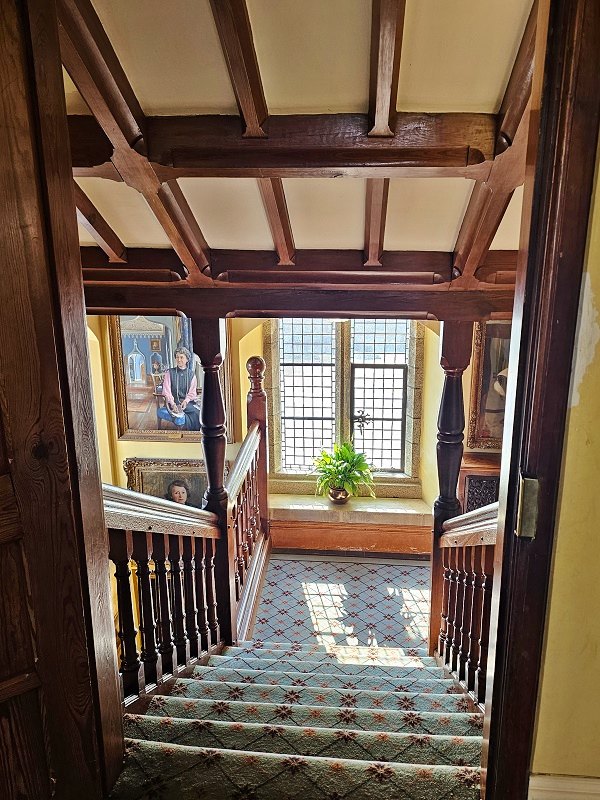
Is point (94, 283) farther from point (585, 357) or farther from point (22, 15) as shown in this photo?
point (585, 357)

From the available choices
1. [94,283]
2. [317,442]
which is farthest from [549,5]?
[317,442]

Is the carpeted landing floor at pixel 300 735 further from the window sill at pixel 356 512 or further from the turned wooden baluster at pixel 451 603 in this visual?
the window sill at pixel 356 512

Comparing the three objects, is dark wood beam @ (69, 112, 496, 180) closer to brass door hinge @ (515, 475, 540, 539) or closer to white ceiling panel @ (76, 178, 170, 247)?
white ceiling panel @ (76, 178, 170, 247)

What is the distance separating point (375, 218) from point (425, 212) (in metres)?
0.24

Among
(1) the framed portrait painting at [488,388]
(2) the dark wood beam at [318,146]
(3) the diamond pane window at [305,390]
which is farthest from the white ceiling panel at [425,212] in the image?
(3) the diamond pane window at [305,390]

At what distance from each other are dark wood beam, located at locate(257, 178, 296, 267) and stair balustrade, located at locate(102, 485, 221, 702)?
1317mm

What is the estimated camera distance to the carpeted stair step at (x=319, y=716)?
196 cm

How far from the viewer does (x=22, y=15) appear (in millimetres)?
989

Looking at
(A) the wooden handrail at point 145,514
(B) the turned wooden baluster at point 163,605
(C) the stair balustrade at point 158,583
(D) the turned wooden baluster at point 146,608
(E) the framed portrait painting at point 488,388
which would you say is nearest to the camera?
(A) the wooden handrail at point 145,514

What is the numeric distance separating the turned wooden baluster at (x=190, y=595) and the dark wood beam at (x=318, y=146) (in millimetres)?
1646

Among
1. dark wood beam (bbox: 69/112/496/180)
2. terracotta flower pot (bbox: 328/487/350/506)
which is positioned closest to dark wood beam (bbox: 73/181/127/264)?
dark wood beam (bbox: 69/112/496/180)

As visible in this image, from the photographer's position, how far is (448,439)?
3424 mm

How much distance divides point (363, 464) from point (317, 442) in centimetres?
82

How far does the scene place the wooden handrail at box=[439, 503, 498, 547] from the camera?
228cm
